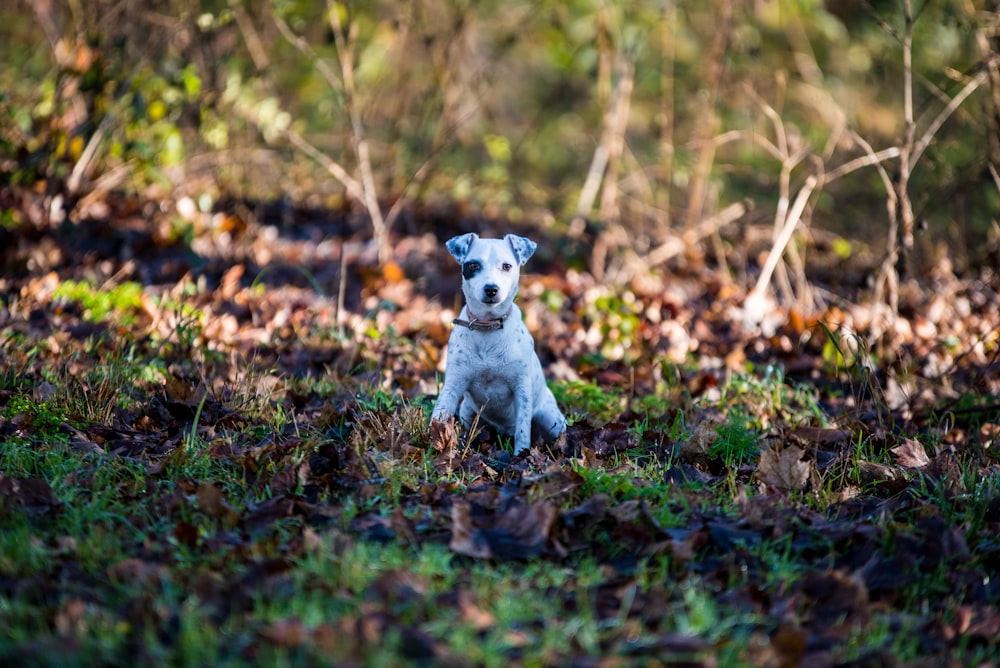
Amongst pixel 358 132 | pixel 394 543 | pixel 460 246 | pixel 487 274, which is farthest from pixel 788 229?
pixel 394 543

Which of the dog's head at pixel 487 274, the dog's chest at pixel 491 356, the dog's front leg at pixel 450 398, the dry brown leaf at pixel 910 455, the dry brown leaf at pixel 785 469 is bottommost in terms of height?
the dry brown leaf at pixel 910 455

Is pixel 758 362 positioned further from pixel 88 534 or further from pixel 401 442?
pixel 88 534

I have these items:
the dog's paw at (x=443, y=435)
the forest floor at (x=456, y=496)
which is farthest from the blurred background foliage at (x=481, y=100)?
the dog's paw at (x=443, y=435)

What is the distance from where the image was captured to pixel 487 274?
413 centimetres

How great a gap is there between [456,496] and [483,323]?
3.48 ft

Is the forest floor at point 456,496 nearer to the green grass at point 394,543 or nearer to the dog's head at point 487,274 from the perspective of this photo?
the green grass at point 394,543

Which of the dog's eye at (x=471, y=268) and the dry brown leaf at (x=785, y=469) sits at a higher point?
the dog's eye at (x=471, y=268)

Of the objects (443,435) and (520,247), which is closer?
(443,435)

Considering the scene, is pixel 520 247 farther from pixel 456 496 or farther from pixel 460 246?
pixel 456 496

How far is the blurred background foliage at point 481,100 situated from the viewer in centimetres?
746

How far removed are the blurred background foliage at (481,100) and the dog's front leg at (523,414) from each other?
2980 millimetres

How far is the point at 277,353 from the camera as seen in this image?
19.2 ft

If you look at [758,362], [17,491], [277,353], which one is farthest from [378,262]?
[17,491]

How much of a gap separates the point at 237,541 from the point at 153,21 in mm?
6080
